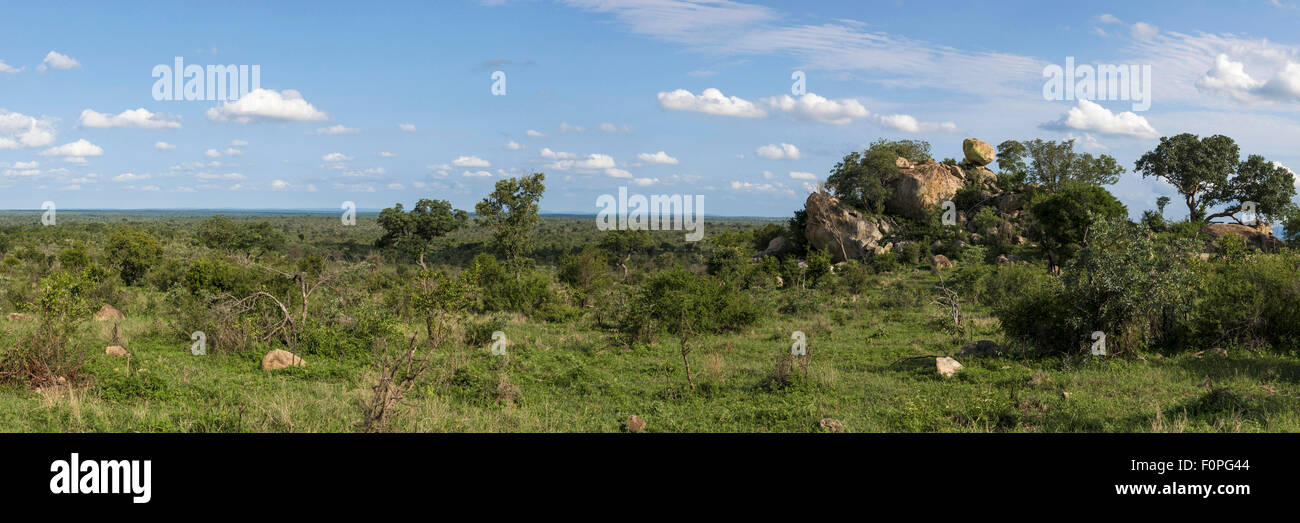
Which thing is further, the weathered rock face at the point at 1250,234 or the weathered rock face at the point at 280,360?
the weathered rock face at the point at 1250,234

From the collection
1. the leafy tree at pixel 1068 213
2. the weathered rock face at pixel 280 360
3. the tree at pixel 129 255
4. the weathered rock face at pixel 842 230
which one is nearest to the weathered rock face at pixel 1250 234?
the leafy tree at pixel 1068 213

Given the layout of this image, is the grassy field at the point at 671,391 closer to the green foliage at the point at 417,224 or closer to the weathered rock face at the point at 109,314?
the weathered rock face at the point at 109,314

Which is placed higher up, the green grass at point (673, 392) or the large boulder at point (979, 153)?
the large boulder at point (979, 153)

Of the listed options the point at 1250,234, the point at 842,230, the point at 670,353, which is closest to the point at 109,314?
the point at 670,353

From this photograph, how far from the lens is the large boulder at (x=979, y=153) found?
42.0 meters

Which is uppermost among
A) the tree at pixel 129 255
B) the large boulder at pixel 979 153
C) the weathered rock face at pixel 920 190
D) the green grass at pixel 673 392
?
the large boulder at pixel 979 153

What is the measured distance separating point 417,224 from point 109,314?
27192 mm

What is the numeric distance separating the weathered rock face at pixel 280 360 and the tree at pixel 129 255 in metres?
17.8

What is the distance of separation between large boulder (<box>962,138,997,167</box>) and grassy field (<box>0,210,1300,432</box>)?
3036cm

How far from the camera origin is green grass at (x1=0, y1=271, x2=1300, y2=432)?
8.00 meters

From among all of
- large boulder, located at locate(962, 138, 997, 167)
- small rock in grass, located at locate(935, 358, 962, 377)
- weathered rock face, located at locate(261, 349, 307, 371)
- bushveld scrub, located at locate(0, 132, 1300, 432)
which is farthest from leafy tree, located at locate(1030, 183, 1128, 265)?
weathered rock face, located at locate(261, 349, 307, 371)

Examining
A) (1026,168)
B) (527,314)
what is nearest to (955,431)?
(527,314)
